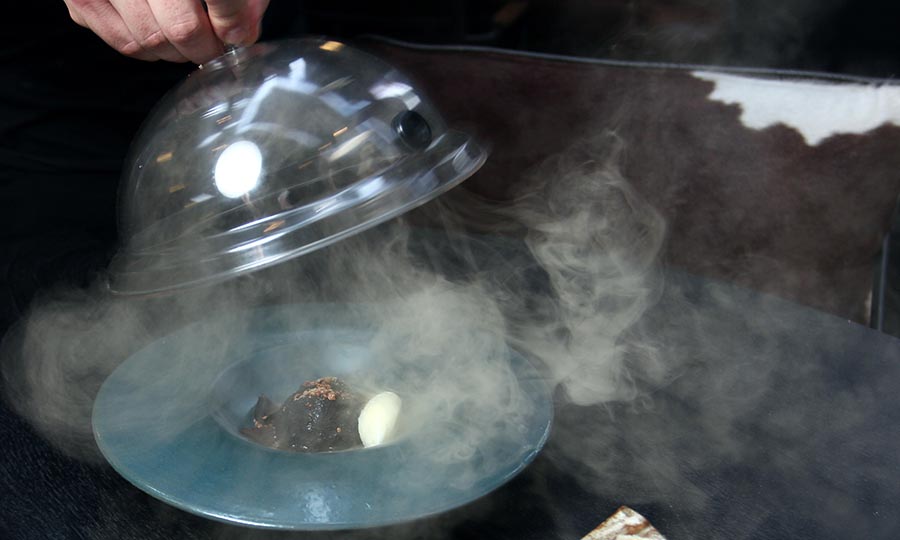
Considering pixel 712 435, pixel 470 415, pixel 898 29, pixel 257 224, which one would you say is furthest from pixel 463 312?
pixel 898 29

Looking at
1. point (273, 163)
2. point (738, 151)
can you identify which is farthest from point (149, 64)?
point (738, 151)

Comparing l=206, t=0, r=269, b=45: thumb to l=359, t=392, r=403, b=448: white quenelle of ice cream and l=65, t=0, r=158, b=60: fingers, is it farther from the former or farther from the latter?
l=359, t=392, r=403, b=448: white quenelle of ice cream

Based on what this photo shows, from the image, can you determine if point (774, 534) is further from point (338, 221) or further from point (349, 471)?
point (338, 221)

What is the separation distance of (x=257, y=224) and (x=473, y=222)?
Result: 166 centimetres

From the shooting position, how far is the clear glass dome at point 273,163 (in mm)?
844

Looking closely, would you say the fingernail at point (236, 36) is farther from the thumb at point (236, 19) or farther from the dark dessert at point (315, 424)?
the dark dessert at point (315, 424)

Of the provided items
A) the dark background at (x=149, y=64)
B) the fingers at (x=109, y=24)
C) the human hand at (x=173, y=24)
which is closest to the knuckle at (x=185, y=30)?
the human hand at (x=173, y=24)

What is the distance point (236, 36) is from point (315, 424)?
0.52 m

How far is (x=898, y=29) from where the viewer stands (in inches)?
102

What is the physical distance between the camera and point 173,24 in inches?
36.1

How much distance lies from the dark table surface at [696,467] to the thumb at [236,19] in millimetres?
591

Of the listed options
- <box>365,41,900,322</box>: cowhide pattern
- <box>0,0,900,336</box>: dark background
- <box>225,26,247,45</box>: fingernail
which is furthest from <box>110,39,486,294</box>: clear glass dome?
<box>365,41,900,322</box>: cowhide pattern

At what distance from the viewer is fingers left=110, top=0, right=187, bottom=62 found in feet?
3.13

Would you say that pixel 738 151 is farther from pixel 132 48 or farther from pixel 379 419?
pixel 132 48
